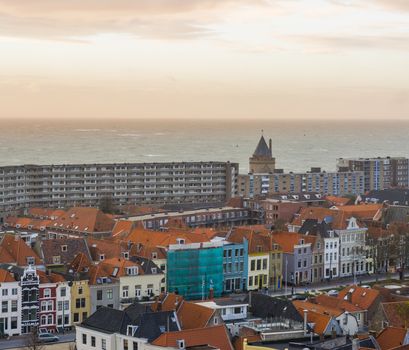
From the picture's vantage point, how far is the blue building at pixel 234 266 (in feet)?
214

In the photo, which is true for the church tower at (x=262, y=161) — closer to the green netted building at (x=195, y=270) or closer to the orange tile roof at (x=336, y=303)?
the green netted building at (x=195, y=270)

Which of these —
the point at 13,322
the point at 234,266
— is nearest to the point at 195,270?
the point at 234,266

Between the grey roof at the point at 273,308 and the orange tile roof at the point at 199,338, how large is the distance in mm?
5795

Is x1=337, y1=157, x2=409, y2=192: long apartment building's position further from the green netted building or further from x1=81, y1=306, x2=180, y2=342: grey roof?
x1=81, y1=306, x2=180, y2=342: grey roof

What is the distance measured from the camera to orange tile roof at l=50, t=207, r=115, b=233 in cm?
7644

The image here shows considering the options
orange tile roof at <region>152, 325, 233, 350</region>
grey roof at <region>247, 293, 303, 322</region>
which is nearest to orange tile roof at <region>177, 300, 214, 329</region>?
orange tile roof at <region>152, 325, 233, 350</region>

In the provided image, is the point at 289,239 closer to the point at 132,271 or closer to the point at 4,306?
the point at 132,271

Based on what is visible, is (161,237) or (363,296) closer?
(363,296)

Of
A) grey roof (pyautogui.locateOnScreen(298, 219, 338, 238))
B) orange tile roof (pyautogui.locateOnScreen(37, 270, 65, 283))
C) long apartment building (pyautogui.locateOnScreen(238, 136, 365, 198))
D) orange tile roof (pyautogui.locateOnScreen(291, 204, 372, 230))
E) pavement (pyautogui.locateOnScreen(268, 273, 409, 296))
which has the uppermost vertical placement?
long apartment building (pyautogui.locateOnScreen(238, 136, 365, 198))

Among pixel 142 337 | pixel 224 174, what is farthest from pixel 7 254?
pixel 224 174

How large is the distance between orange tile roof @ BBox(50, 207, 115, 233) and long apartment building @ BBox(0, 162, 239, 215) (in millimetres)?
27688

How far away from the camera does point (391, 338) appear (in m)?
41.1

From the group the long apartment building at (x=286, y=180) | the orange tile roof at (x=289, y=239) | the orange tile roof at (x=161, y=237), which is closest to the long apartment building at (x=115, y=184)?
the long apartment building at (x=286, y=180)

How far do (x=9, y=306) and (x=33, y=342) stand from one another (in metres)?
6.07
